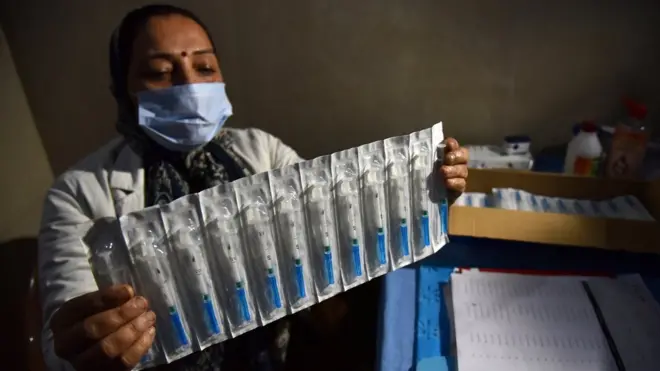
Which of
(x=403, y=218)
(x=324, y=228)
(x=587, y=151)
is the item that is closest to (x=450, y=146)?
(x=403, y=218)

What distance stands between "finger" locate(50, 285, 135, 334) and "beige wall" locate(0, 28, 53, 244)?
89 cm

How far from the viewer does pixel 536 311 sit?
75cm

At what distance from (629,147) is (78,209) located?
111 centimetres

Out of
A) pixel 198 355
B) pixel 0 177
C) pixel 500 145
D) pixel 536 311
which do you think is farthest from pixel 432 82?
pixel 0 177

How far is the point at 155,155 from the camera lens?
90 centimetres

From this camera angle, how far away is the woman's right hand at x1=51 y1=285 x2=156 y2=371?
0.58 meters

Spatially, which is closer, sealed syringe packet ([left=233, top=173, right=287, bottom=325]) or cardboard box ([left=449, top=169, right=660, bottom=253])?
sealed syringe packet ([left=233, top=173, right=287, bottom=325])

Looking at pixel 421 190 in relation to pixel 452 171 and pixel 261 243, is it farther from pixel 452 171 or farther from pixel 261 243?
pixel 261 243

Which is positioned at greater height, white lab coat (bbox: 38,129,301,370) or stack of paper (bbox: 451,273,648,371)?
white lab coat (bbox: 38,129,301,370)

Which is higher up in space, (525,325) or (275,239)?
(275,239)

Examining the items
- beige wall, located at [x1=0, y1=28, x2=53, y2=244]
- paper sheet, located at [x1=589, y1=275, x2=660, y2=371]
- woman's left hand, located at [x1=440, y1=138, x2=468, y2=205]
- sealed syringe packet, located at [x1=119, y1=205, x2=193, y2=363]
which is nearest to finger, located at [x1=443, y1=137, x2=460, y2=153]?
woman's left hand, located at [x1=440, y1=138, x2=468, y2=205]

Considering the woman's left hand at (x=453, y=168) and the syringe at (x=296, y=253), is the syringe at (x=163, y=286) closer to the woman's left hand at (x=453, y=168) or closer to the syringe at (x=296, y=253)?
the syringe at (x=296, y=253)

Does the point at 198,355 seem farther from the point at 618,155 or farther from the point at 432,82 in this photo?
the point at 618,155

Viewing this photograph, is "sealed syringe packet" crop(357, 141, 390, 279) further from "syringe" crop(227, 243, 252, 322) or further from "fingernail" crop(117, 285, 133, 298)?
"fingernail" crop(117, 285, 133, 298)
